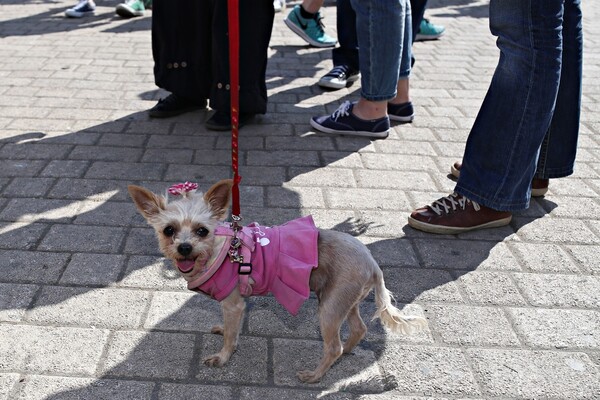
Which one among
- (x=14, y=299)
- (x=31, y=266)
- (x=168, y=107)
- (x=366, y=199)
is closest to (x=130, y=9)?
(x=168, y=107)

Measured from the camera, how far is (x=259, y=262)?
2.79m

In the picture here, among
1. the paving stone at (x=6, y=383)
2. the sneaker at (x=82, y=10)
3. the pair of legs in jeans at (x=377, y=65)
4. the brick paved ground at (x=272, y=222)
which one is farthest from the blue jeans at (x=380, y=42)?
the sneaker at (x=82, y=10)

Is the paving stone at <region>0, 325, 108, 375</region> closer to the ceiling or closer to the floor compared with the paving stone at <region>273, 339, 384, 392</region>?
closer to the ceiling

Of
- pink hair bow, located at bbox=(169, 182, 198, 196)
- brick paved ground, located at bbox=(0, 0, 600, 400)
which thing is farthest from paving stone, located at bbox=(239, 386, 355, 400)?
pink hair bow, located at bbox=(169, 182, 198, 196)

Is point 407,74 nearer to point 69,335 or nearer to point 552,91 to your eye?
point 552,91

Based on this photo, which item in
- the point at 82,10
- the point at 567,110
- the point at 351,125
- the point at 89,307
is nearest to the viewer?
the point at 89,307

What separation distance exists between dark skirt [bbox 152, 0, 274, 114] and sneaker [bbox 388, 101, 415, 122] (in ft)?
4.11

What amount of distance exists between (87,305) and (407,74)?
3.76 meters

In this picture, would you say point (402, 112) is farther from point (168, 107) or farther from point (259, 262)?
point (259, 262)

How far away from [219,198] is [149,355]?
0.81 meters

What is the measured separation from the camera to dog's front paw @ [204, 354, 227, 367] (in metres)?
2.86

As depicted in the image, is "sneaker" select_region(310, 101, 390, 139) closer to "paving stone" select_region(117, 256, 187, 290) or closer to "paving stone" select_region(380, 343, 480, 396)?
"paving stone" select_region(117, 256, 187, 290)

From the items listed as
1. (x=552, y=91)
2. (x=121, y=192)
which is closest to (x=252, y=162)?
(x=121, y=192)

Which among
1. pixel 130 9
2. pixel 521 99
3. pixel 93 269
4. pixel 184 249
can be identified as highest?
pixel 521 99
